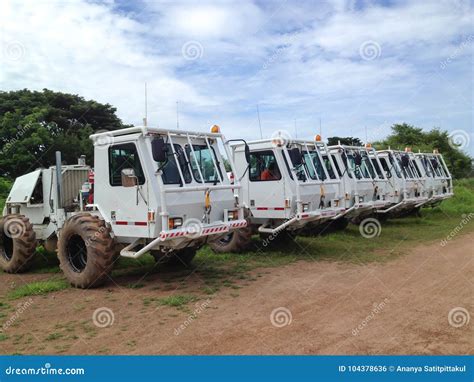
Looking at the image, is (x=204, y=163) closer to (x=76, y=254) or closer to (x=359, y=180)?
(x=76, y=254)

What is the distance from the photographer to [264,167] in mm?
10711

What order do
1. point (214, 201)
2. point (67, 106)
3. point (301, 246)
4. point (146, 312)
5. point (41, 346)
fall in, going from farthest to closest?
point (67, 106) → point (301, 246) → point (214, 201) → point (146, 312) → point (41, 346)

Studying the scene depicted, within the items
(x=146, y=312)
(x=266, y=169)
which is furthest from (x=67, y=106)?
(x=146, y=312)

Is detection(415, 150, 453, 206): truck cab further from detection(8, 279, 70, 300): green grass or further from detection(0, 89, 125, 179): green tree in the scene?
detection(8, 279, 70, 300): green grass

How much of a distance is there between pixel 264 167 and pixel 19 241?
17.3 feet

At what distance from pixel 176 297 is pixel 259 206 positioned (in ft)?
13.8

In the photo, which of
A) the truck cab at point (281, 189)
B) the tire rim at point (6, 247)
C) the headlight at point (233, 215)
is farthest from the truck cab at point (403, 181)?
the tire rim at point (6, 247)

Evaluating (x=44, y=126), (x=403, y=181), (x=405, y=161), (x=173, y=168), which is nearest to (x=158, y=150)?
(x=173, y=168)

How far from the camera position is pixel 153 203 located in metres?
6.98

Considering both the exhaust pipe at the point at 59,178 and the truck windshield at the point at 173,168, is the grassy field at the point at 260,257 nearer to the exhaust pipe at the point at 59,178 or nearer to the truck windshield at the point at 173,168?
the exhaust pipe at the point at 59,178

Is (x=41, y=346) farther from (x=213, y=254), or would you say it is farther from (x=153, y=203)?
(x=213, y=254)

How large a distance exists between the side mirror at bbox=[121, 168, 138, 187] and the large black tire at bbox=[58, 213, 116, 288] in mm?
828

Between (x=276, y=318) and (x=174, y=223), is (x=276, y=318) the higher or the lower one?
the lower one

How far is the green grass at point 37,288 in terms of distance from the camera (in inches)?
289
